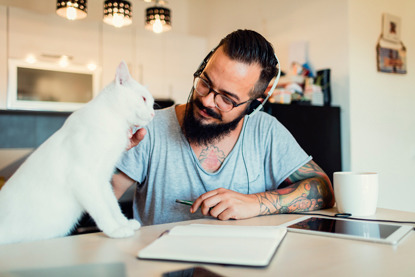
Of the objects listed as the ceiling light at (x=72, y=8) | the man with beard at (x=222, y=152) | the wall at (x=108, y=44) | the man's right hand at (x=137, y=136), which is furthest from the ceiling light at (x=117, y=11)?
the man's right hand at (x=137, y=136)

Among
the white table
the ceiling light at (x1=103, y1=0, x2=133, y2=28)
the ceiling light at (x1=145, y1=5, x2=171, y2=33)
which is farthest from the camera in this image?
the ceiling light at (x1=145, y1=5, x2=171, y2=33)

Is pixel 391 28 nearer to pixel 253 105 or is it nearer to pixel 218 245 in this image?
pixel 253 105

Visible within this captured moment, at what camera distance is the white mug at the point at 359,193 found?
0.91 metres

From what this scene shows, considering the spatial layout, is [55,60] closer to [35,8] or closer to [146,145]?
[35,8]

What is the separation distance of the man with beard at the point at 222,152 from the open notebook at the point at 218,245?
0.37 metres

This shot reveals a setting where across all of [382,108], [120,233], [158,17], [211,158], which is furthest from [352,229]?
[382,108]

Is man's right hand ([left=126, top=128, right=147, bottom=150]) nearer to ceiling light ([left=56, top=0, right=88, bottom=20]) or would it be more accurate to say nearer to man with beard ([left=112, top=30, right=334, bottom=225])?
man with beard ([left=112, top=30, right=334, bottom=225])

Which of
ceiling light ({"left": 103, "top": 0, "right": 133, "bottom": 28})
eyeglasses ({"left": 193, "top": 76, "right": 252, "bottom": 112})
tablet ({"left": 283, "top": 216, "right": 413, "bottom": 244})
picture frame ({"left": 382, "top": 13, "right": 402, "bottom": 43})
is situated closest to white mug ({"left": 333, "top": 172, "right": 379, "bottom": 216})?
tablet ({"left": 283, "top": 216, "right": 413, "bottom": 244})

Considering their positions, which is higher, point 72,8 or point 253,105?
point 72,8

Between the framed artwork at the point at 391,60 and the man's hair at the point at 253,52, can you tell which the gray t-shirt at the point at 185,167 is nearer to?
the man's hair at the point at 253,52

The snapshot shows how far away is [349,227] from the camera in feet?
2.50

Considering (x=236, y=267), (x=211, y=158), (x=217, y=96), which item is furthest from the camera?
(x=211, y=158)

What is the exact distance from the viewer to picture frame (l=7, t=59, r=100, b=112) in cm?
281

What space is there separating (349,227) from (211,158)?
54 centimetres
